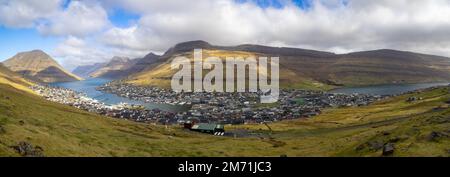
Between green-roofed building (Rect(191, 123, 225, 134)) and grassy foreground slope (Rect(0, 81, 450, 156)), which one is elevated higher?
grassy foreground slope (Rect(0, 81, 450, 156))

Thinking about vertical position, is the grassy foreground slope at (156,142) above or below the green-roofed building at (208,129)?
above

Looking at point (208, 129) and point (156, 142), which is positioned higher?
point (156, 142)

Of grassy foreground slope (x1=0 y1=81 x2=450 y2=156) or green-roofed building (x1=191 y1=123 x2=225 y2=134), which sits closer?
grassy foreground slope (x1=0 y1=81 x2=450 y2=156)

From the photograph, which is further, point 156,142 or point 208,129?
point 208,129

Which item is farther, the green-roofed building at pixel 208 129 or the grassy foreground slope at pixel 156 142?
the green-roofed building at pixel 208 129
